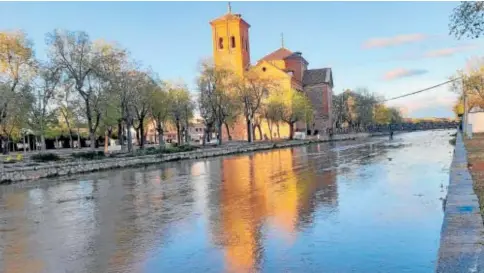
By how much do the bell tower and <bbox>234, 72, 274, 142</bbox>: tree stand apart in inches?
761

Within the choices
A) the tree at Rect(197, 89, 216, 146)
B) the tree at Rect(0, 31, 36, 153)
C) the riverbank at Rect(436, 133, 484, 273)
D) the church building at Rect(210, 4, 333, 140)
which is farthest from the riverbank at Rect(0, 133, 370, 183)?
the church building at Rect(210, 4, 333, 140)

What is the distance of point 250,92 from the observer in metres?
61.9

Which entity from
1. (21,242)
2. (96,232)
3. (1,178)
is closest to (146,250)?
(96,232)

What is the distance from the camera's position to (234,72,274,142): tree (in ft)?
197

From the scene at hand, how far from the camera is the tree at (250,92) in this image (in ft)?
197

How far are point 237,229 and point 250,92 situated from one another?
2102 inches

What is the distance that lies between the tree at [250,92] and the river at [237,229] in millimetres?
44266

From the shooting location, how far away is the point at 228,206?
39.6 ft

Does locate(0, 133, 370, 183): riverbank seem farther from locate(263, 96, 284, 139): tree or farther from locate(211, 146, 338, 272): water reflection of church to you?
locate(263, 96, 284, 139): tree

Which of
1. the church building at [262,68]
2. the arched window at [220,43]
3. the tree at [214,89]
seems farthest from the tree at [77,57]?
the arched window at [220,43]

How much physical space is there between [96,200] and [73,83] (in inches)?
1000

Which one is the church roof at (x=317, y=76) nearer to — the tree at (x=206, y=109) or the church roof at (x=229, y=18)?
the church roof at (x=229, y=18)

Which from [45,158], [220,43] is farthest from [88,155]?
[220,43]

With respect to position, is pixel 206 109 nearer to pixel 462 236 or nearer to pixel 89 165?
pixel 89 165
